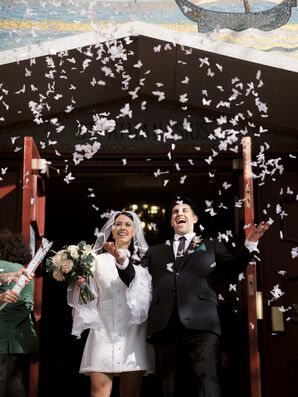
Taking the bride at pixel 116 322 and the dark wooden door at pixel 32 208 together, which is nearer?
the bride at pixel 116 322

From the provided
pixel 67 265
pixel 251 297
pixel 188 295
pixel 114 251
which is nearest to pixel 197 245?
pixel 188 295

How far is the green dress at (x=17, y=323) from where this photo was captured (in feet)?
16.8

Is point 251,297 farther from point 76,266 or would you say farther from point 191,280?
point 76,266

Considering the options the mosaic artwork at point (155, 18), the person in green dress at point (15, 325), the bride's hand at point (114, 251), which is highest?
the mosaic artwork at point (155, 18)

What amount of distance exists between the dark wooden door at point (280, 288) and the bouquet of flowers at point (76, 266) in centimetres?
209

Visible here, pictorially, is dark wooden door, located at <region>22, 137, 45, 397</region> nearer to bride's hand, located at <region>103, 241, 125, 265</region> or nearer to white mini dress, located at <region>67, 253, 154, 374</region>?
white mini dress, located at <region>67, 253, 154, 374</region>

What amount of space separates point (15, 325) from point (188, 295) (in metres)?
1.40

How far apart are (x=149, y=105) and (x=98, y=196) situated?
3.39 meters

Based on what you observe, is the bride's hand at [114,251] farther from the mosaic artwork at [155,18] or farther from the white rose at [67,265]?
the mosaic artwork at [155,18]

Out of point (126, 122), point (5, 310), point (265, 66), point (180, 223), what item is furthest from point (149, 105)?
point (5, 310)

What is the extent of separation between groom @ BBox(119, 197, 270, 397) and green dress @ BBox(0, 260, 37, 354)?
0.83 m

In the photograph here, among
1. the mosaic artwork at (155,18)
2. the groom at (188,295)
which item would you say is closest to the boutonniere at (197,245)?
the groom at (188,295)

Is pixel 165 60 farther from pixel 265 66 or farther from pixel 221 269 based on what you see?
pixel 221 269

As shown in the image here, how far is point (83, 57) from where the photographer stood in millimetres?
6117
